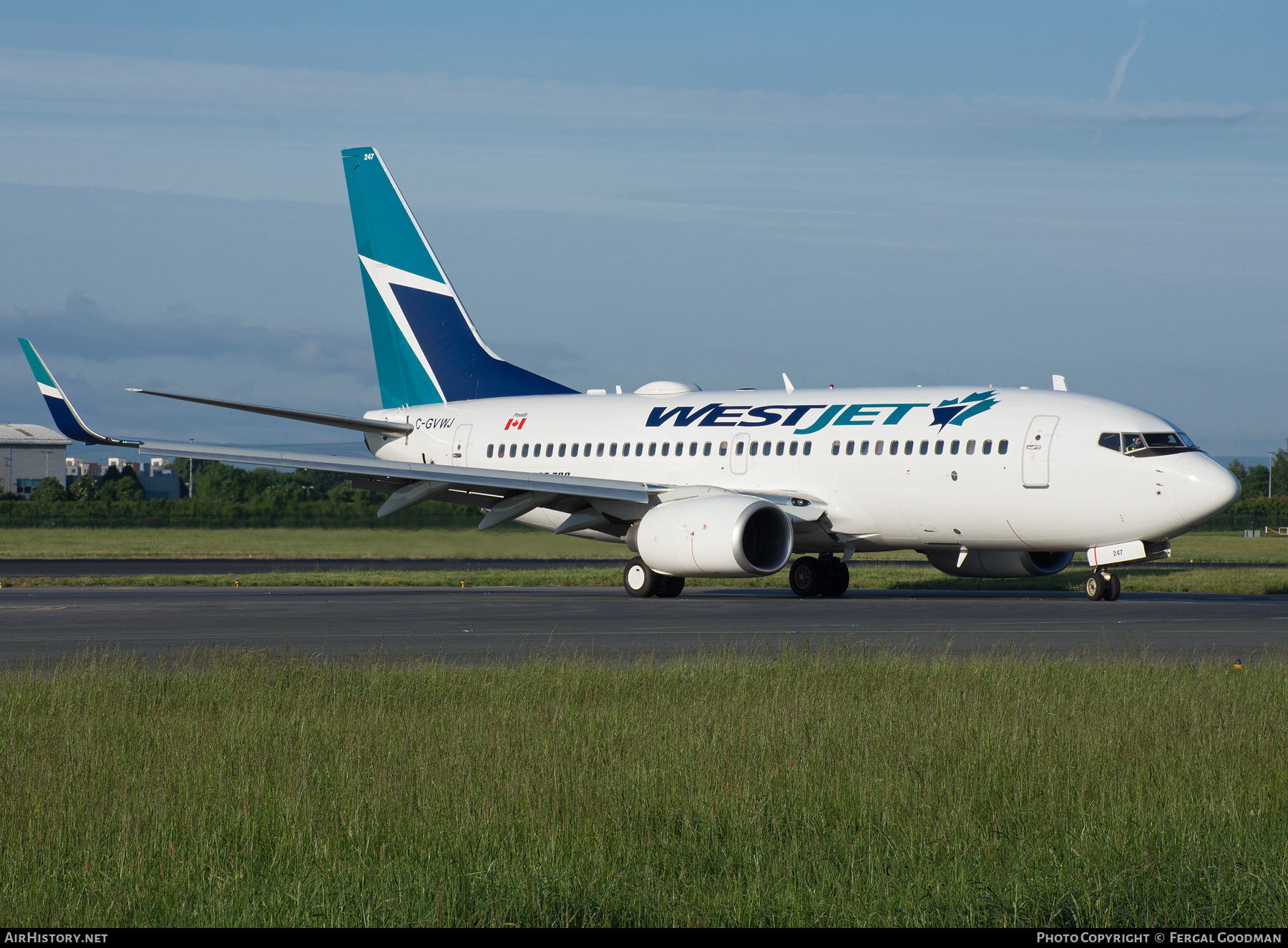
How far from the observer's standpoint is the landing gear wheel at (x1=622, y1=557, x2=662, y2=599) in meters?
26.9

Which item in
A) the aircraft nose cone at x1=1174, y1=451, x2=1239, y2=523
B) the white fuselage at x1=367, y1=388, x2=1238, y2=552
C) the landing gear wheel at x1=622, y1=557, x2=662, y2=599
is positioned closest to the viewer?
the aircraft nose cone at x1=1174, y1=451, x2=1239, y2=523

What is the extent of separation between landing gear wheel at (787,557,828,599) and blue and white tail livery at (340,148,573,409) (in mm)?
8393

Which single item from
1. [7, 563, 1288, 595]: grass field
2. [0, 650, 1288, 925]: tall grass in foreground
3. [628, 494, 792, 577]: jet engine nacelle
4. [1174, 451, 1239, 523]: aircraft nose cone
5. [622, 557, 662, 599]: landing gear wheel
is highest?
[1174, 451, 1239, 523]: aircraft nose cone

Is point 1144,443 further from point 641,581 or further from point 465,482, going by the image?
point 465,482

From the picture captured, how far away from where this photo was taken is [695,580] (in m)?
35.0

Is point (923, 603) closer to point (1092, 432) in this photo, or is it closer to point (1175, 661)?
point (1092, 432)

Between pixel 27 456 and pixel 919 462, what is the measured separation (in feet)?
313

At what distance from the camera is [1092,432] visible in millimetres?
23688

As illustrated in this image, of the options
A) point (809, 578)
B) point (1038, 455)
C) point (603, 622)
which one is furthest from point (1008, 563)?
point (603, 622)

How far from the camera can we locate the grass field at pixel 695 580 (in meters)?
31.1

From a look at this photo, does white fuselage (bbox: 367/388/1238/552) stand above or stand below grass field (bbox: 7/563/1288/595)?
above

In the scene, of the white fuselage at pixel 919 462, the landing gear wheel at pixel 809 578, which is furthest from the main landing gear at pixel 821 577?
the white fuselage at pixel 919 462

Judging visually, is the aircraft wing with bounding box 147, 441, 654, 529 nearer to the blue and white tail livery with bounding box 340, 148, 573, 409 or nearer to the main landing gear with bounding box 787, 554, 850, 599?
the main landing gear with bounding box 787, 554, 850, 599

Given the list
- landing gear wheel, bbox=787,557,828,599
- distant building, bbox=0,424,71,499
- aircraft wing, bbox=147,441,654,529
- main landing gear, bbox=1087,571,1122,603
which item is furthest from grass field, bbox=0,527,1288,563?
distant building, bbox=0,424,71,499
